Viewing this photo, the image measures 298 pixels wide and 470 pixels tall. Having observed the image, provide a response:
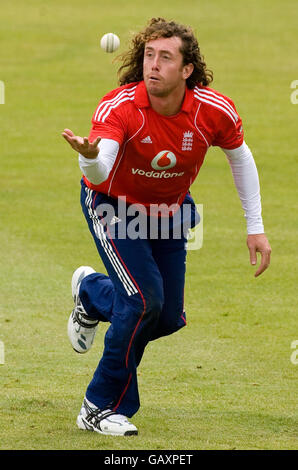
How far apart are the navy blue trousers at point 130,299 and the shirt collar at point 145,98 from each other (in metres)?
0.63

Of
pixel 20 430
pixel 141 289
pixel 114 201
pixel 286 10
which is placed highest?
pixel 286 10

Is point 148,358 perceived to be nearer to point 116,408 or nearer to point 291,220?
point 116,408

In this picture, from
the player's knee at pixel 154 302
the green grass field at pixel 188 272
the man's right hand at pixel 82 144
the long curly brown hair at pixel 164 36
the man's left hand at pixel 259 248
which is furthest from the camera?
the green grass field at pixel 188 272

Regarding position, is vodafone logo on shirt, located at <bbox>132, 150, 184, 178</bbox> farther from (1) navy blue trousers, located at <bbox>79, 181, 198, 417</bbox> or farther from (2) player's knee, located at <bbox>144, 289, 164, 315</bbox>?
(2) player's knee, located at <bbox>144, 289, 164, 315</bbox>

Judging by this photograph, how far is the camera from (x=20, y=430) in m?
6.43

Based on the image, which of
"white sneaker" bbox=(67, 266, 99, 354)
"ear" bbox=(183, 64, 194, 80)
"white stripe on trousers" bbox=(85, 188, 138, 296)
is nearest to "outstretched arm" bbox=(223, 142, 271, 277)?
"ear" bbox=(183, 64, 194, 80)

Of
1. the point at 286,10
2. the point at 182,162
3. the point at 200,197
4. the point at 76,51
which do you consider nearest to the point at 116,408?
the point at 182,162

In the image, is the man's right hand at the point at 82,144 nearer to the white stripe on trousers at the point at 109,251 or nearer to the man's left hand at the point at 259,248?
the white stripe on trousers at the point at 109,251

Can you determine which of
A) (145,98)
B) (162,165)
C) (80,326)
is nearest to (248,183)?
(162,165)

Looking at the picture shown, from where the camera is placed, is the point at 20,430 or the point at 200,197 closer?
the point at 20,430

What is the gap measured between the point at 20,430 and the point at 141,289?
1.14 metres

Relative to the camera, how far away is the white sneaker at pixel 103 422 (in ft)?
21.0

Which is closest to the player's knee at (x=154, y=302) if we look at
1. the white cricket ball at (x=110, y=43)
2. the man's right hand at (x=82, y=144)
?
the man's right hand at (x=82, y=144)

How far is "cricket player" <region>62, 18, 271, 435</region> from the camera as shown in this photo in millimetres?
6332
